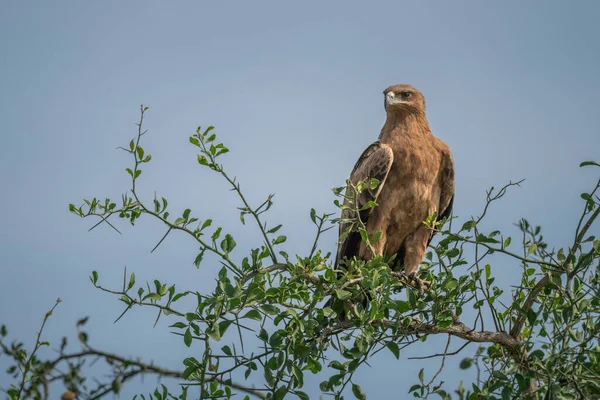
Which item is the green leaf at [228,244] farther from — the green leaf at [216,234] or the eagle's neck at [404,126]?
the eagle's neck at [404,126]

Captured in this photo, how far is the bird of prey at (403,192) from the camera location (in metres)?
5.87

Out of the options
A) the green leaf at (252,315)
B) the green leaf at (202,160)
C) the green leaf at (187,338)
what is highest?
the green leaf at (202,160)

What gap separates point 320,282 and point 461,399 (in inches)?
37.8

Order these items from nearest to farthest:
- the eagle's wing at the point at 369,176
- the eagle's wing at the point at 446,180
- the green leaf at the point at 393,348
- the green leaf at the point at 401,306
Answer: the green leaf at the point at 393,348
the green leaf at the point at 401,306
the eagle's wing at the point at 369,176
the eagle's wing at the point at 446,180

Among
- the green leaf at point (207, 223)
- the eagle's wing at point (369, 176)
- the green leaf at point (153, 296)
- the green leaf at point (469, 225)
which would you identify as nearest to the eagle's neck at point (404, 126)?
the eagle's wing at point (369, 176)

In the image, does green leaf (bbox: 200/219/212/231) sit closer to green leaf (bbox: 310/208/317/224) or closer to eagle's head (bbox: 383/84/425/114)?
green leaf (bbox: 310/208/317/224)

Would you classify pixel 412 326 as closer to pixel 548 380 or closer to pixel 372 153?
pixel 548 380

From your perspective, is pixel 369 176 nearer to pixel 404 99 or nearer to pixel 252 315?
pixel 404 99

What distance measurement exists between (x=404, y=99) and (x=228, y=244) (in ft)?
10.0

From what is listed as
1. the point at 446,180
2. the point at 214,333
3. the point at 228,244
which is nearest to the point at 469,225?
the point at 228,244

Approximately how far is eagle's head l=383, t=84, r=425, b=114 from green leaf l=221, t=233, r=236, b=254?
2942 millimetres

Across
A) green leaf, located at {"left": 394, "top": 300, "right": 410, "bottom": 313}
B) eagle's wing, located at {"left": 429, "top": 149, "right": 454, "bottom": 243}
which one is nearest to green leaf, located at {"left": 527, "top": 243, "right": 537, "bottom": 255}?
green leaf, located at {"left": 394, "top": 300, "right": 410, "bottom": 313}

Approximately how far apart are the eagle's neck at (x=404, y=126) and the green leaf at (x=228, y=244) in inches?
106

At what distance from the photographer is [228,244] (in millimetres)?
3717
